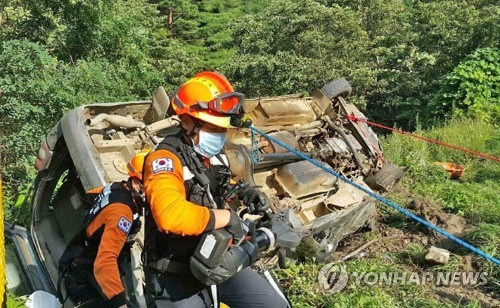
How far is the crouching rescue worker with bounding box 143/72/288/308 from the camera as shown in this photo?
7.82ft

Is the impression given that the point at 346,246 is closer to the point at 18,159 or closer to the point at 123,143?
the point at 123,143

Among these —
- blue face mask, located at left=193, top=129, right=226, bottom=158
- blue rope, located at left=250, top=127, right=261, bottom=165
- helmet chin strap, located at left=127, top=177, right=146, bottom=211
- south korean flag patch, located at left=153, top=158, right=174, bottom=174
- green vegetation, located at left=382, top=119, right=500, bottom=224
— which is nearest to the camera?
south korean flag patch, located at left=153, top=158, right=174, bottom=174

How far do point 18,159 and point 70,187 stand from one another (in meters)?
4.01

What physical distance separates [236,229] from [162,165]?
1.53 ft

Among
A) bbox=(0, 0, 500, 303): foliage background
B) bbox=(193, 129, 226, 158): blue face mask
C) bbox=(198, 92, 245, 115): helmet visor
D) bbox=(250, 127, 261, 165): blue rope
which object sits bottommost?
bbox=(0, 0, 500, 303): foliage background

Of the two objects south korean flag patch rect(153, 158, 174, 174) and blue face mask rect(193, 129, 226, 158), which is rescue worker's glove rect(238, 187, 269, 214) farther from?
south korean flag patch rect(153, 158, 174, 174)

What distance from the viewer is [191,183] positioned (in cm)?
255

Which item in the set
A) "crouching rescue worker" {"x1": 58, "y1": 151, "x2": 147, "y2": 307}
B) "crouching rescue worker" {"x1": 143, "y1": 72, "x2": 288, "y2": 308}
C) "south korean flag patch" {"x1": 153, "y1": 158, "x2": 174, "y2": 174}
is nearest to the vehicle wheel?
"crouching rescue worker" {"x1": 58, "y1": 151, "x2": 147, "y2": 307}

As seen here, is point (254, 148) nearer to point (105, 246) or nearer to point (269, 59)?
point (105, 246)

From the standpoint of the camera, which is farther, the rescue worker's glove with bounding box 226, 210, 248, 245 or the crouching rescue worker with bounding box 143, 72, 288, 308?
the rescue worker's glove with bounding box 226, 210, 248, 245

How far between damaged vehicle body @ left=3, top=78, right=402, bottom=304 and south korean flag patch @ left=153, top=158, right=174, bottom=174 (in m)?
1.26

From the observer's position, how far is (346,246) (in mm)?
6012

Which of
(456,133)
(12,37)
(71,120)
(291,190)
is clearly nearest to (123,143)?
(71,120)

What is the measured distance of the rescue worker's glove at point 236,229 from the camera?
8.17 ft
